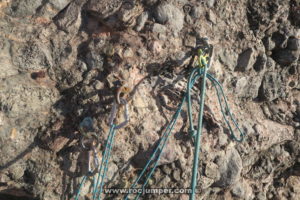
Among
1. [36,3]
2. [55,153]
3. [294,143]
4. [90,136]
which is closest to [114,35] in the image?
[36,3]

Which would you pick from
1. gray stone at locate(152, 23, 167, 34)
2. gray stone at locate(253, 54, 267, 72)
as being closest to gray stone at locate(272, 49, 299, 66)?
gray stone at locate(253, 54, 267, 72)

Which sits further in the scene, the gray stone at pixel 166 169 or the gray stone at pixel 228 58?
the gray stone at pixel 228 58

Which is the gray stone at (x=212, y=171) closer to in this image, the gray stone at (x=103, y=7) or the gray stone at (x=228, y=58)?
the gray stone at (x=228, y=58)

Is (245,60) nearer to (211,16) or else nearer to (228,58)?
(228,58)

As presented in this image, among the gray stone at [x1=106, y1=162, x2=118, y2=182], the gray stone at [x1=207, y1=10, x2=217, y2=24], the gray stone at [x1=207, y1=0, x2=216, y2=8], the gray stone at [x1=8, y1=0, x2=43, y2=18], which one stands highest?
the gray stone at [x1=207, y1=0, x2=216, y2=8]

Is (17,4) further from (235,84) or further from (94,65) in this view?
(235,84)

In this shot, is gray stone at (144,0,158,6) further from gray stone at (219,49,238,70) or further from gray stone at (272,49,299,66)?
gray stone at (272,49,299,66)

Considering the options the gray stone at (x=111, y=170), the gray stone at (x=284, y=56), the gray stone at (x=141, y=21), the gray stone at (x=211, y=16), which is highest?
the gray stone at (x=211, y=16)

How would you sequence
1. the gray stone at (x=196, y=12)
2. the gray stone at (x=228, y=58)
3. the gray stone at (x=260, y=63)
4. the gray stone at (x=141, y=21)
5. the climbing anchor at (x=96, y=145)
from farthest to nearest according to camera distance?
the gray stone at (x=260, y=63), the gray stone at (x=228, y=58), the gray stone at (x=196, y=12), the gray stone at (x=141, y=21), the climbing anchor at (x=96, y=145)

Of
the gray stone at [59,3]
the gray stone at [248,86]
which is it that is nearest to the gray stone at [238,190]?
the gray stone at [248,86]
